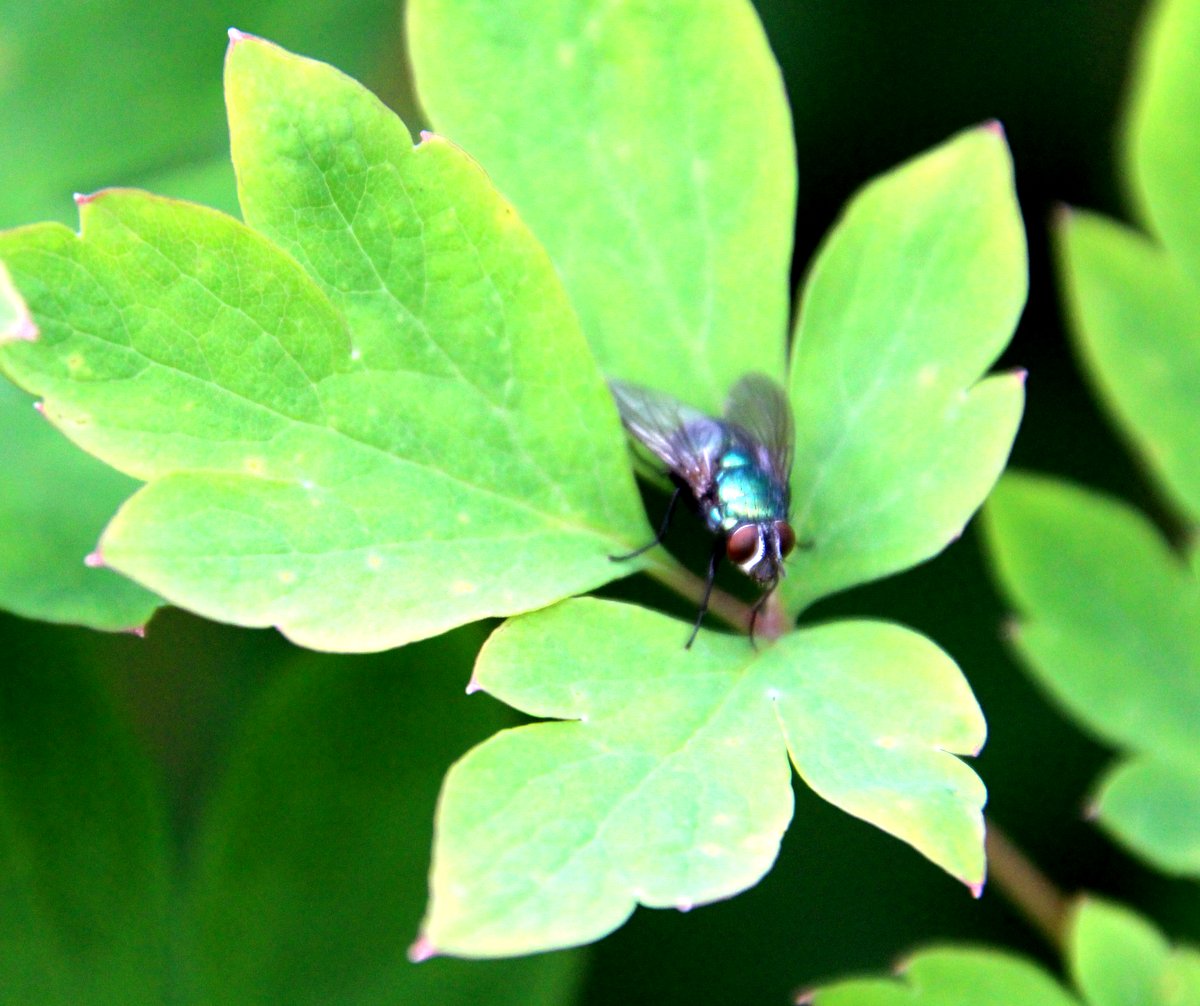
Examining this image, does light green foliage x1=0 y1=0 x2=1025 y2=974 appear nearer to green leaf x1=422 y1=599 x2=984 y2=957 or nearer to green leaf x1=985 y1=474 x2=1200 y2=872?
green leaf x1=422 y1=599 x2=984 y2=957

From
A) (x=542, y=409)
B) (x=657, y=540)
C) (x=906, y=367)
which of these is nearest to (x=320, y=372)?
(x=542, y=409)

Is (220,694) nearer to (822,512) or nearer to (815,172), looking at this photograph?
(822,512)

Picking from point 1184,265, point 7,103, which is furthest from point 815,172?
point 7,103

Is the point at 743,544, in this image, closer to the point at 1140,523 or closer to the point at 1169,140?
the point at 1140,523

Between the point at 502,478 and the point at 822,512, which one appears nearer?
the point at 502,478

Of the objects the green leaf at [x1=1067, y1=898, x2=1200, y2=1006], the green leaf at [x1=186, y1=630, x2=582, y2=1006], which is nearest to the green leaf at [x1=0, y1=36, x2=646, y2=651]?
the green leaf at [x1=186, y1=630, x2=582, y2=1006]

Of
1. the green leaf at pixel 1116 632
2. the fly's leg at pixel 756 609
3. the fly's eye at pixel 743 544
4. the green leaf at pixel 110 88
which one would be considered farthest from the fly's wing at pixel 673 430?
the green leaf at pixel 110 88

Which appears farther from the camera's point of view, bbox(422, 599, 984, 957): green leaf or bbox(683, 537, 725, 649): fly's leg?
→ bbox(683, 537, 725, 649): fly's leg
